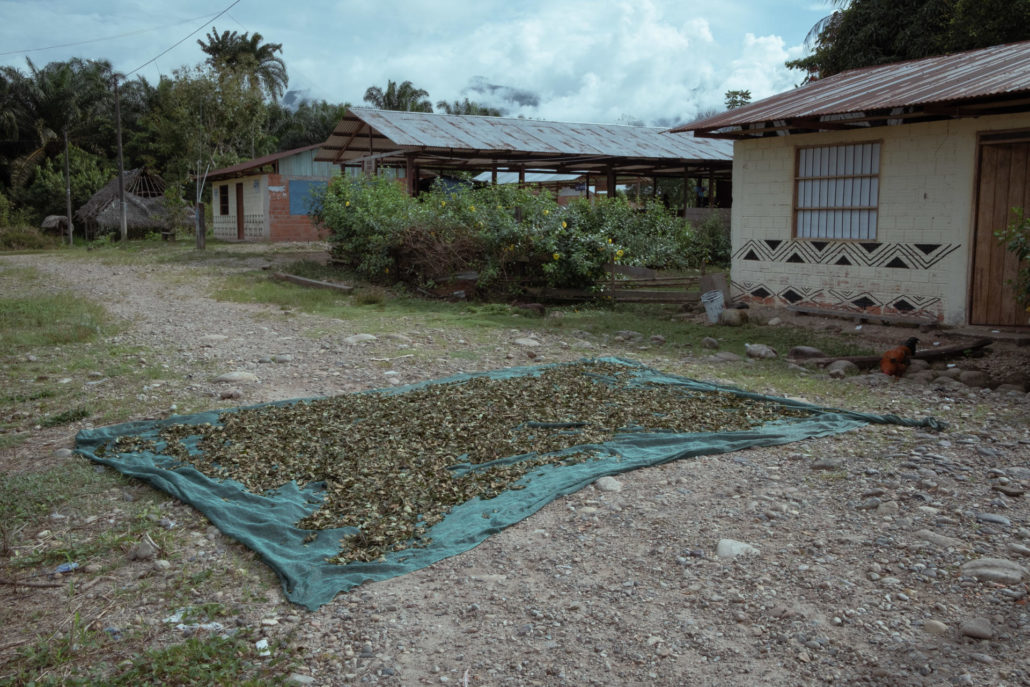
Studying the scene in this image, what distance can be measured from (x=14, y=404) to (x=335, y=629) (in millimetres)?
4366

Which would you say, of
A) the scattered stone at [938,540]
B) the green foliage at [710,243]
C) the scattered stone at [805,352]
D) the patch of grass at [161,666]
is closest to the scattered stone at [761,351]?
the scattered stone at [805,352]

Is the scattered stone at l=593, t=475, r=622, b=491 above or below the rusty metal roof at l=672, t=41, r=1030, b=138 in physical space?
below

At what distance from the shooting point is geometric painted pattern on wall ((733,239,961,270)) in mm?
9242

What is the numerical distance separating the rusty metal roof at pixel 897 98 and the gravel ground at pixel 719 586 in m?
4.56

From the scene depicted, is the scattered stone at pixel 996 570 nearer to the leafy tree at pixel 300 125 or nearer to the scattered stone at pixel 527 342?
the scattered stone at pixel 527 342

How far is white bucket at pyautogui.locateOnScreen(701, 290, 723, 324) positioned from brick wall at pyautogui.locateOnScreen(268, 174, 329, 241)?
1746 cm

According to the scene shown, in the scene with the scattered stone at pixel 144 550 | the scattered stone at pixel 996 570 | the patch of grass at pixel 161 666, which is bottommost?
the patch of grass at pixel 161 666

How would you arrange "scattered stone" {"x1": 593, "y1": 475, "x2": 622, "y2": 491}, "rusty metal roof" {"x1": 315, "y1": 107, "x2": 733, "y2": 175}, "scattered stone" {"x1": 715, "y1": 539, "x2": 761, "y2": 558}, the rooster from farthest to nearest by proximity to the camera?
"rusty metal roof" {"x1": 315, "y1": 107, "x2": 733, "y2": 175} < the rooster < "scattered stone" {"x1": 593, "y1": 475, "x2": 622, "y2": 491} < "scattered stone" {"x1": 715, "y1": 539, "x2": 761, "y2": 558}

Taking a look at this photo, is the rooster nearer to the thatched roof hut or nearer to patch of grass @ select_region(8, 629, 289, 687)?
patch of grass @ select_region(8, 629, 289, 687)

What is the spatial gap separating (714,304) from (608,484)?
6422 millimetres

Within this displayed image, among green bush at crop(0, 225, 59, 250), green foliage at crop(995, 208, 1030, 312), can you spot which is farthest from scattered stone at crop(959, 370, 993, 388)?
green bush at crop(0, 225, 59, 250)

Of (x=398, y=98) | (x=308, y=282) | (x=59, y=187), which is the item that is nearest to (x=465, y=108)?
(x=398, y=98)

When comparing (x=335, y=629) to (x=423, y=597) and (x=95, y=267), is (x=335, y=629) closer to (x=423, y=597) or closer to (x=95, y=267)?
(x=423, y=597)

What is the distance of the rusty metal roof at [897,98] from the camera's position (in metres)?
8.32
